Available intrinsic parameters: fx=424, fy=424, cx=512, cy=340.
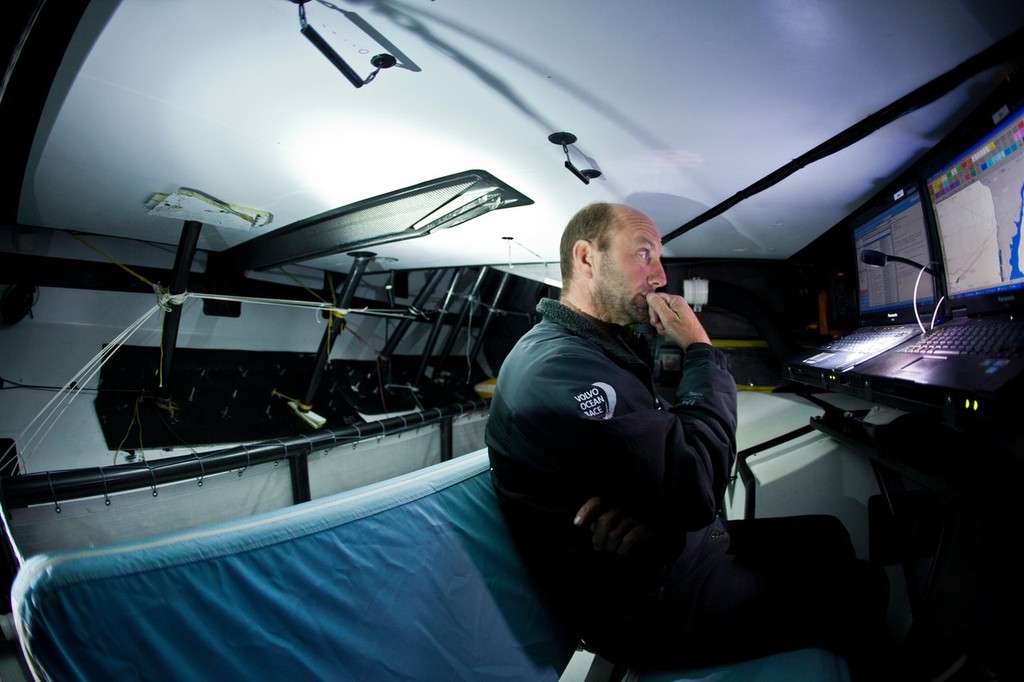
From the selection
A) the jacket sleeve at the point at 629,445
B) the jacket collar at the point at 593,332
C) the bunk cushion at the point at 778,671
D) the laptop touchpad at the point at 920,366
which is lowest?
the bunk cushion at the point at 778,671

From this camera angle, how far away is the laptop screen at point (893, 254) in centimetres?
148

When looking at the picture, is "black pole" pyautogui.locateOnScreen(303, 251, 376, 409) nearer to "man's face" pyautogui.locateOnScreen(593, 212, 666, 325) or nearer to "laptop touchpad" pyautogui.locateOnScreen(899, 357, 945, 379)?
"man's face" pyautogui.locateOnScreen(593, 212, 666, 325)

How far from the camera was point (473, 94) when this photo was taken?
1.09 m

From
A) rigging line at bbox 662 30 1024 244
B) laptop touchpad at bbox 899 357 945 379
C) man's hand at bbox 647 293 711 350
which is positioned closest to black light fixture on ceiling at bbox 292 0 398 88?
man's hand at bbox 647 293 711 350

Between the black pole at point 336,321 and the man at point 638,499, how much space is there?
1935 millimetres

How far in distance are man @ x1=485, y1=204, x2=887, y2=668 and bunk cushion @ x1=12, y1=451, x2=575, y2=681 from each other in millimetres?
149

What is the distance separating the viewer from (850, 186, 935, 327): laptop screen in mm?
1481

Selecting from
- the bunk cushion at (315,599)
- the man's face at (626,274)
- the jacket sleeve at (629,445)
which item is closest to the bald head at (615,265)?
the man's face at (626,274)

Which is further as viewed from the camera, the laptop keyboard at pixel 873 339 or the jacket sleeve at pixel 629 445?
the laptop keyboard at pixel 873 339

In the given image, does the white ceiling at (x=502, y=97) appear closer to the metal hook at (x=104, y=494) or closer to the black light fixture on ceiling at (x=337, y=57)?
the black light fixture on ceiling at (x=337, y=57)

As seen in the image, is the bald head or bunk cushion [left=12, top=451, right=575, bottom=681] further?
the bald head

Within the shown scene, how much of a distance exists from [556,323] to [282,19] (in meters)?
Result: 0.98

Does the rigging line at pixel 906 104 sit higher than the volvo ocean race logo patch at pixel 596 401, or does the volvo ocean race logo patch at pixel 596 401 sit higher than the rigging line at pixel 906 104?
the rigging line at pixel 906 104

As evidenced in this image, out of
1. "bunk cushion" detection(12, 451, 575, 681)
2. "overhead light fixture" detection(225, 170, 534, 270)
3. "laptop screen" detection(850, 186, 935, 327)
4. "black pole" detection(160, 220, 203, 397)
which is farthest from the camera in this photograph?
"black pole" detection(160, 220, 203, 397)
